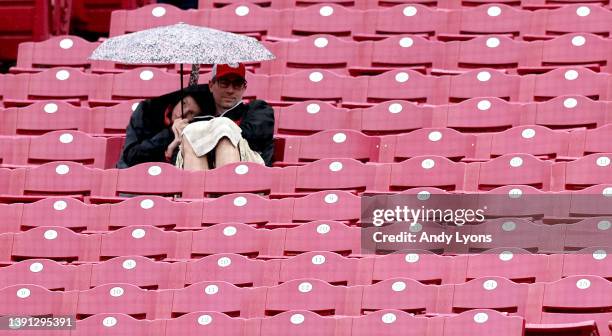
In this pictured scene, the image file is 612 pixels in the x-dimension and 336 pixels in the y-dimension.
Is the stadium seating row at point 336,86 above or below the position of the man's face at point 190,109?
above

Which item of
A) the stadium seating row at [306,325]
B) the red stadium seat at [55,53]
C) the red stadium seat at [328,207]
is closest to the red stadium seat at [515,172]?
the red stadium seat at [328,207]

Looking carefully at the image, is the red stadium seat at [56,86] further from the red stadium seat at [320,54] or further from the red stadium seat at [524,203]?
the red stadium seat at [524,203]

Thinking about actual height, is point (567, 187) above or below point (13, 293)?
above

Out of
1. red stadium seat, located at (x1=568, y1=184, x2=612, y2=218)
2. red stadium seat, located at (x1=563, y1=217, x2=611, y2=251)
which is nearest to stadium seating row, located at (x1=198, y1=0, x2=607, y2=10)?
red stadium seat, located at (x1=568, y1=184, x2=612, y2=218)

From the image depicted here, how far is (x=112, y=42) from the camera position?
7758 millimetres

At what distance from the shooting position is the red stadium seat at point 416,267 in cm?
662

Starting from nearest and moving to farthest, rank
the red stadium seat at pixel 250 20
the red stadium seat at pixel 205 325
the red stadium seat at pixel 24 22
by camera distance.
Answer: the red stadium seat at pixel 205 325
the red stadium seat at pixel 250 20
the red stadium seat at pixel 24 22

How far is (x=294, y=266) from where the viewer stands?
22.0 ft

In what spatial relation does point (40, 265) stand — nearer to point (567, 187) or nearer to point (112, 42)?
point (112, 42)

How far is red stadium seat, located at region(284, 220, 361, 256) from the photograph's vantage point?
6.93 m

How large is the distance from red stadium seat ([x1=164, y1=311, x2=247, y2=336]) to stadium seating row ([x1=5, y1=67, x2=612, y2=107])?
2.18 metres

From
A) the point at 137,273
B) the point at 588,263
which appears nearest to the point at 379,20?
the point at 137,273

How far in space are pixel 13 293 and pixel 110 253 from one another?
0.56 m

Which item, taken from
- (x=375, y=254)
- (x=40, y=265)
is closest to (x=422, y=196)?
(x=375, y=254)
